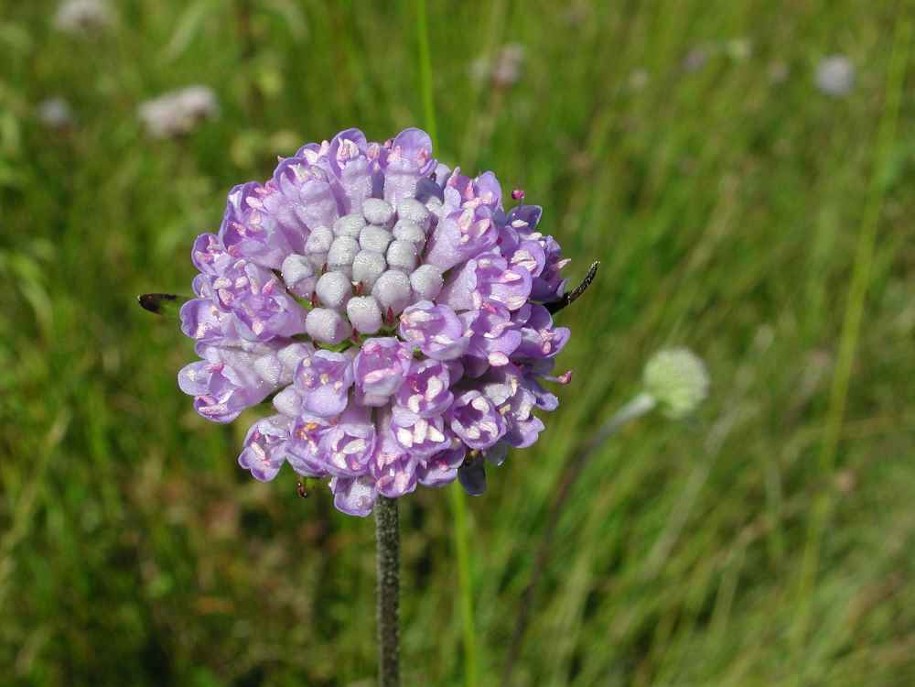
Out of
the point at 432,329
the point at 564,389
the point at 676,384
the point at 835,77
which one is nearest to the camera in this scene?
the point at 432,329

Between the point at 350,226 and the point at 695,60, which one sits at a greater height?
the point at 695,60

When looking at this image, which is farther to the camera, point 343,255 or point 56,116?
point 56,116

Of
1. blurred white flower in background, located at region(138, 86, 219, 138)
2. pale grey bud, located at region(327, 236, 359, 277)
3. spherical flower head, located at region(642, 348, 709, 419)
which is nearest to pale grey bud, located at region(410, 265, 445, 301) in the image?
pale grey bud, located at region(327, 236, 359, 277)

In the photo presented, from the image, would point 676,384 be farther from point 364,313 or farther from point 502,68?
point 502,68

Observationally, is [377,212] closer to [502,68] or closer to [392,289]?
[392,289]

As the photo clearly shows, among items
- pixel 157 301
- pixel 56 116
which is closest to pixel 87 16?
pixel 56 116

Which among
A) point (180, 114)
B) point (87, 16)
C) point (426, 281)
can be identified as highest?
point (87, 16)

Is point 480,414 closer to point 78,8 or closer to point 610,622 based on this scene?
point 610,622

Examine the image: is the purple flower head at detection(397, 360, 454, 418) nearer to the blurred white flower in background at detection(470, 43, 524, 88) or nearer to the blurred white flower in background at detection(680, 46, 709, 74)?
the blurred white flower in background at detection(470, 43, 524, 88)

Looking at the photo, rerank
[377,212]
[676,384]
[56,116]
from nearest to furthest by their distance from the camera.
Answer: [377,212] < [676,384] < [56,116]
